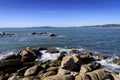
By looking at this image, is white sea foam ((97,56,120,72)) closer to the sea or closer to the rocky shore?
the sea

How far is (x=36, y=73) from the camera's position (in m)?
18.3

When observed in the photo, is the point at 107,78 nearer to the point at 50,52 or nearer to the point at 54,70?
the point at 54,70

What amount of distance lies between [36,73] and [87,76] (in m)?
6.19

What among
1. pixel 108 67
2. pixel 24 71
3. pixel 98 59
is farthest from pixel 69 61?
pixel 98 59

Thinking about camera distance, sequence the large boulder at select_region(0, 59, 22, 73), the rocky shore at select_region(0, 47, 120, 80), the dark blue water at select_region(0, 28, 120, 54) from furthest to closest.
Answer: the dark blue water at select_region(0, 28, 120, 54) → the large boulder at select_region(0, 59, 22, 73) → the rocky shore at select_region(0, 47, 120, 80)

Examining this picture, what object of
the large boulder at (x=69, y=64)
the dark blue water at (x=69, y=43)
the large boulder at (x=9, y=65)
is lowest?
the dark blue water at (x=69, y=43)

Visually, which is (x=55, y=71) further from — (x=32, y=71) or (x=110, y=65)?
(x=110, y=65)

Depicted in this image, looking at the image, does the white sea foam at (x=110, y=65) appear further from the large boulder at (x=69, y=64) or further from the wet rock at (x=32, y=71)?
the wet rock at (x=32, y=71)

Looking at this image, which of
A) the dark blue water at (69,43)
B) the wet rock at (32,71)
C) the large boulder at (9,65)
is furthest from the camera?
the dark blue water at (69,43)

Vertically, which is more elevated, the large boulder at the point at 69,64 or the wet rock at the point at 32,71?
the large boulder at the point at 69,64

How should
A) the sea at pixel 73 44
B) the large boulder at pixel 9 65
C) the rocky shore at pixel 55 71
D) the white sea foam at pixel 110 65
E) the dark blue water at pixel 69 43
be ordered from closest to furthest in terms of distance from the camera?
the rocky shore at pixel 55 71 < the large boulder at pixel 9 65 < the white sea foam at pixel 110 65 < the sea at pixel 73 44 < the dark blue water at pixel 69 43

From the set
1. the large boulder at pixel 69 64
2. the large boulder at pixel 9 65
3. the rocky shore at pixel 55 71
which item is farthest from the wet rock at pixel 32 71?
the large boulder at pixel 69 64

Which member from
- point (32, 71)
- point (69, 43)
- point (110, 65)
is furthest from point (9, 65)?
point (69, 43)

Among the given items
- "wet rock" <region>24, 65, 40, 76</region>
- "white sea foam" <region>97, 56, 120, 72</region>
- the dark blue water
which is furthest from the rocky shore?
the dark blue water
